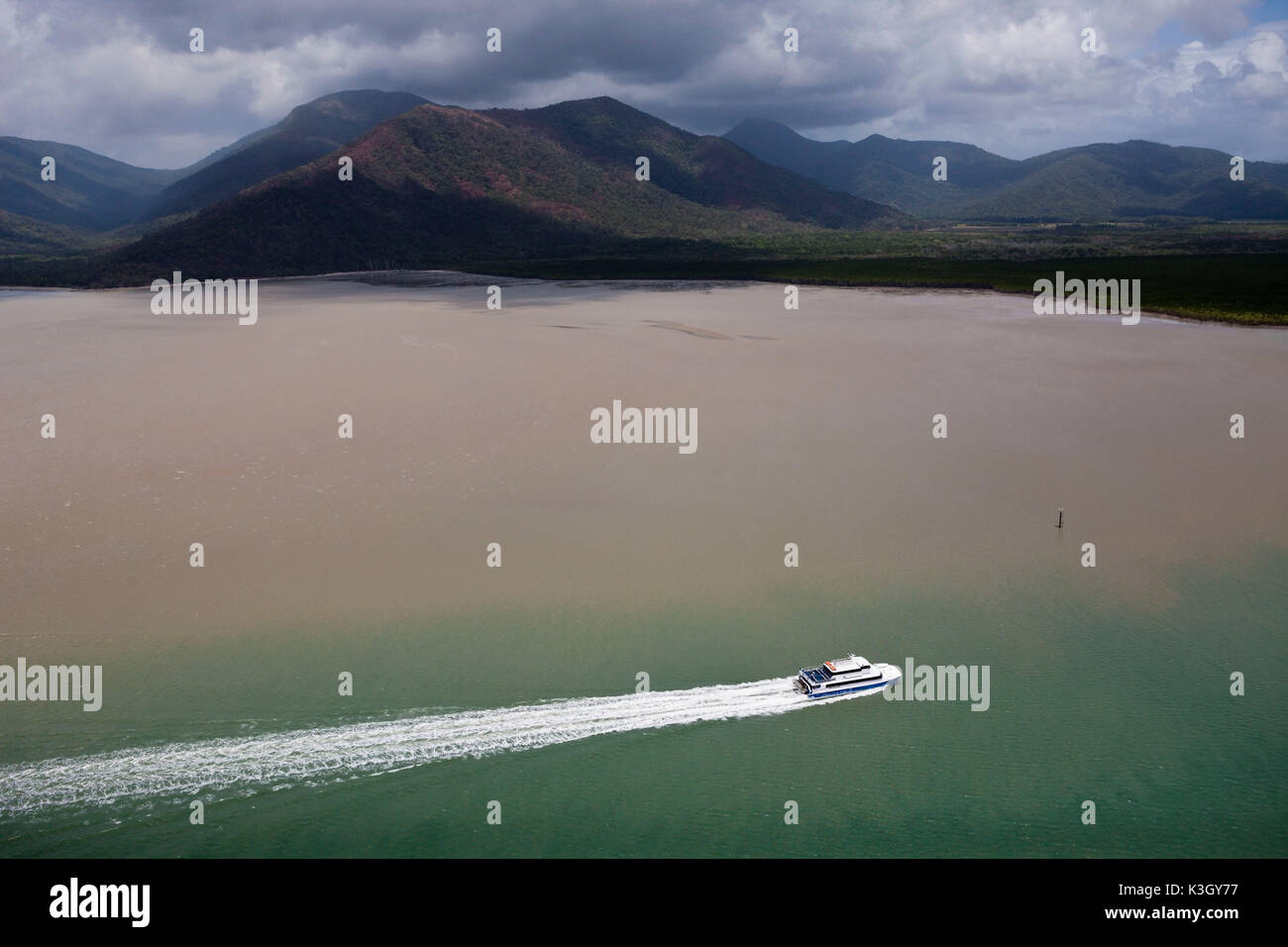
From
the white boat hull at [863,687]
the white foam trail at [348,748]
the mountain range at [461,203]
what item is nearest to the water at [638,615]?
the white foam trail at [348,748]

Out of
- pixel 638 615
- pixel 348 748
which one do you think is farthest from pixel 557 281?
pixel 348 748

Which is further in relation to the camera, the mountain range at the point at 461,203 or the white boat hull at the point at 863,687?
the mountain range at the point at 461,203

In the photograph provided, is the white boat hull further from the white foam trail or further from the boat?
the white foam trail

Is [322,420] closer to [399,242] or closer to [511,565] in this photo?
[511,565]

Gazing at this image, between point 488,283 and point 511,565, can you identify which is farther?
point 488,283

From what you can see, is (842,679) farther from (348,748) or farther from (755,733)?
(348,748)

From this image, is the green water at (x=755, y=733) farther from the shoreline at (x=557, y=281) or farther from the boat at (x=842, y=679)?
the shoreline at (x=557, y=281)
